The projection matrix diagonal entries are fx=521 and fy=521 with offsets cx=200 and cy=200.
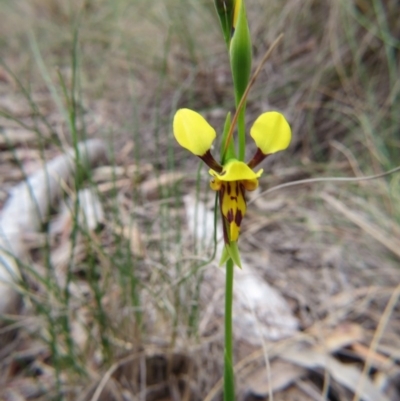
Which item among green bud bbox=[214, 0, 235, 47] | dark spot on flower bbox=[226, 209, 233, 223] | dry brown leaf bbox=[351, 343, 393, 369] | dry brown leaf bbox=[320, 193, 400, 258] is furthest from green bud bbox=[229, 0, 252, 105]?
dry brown leaf bbox=[320, 193, 400, 258]

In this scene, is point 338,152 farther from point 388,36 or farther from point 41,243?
point 41,243

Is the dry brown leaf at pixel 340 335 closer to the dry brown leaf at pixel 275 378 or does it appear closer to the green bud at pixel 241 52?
the dry brown leaf at pixel 275 378

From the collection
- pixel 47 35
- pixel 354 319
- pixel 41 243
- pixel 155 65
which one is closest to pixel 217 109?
pixel 155 65

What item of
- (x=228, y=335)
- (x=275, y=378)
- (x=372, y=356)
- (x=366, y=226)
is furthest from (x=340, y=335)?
(x=228, y=335)

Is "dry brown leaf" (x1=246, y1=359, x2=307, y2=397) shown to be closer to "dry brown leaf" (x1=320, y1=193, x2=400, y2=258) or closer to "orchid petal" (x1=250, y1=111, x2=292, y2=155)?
"dry brown leaf" (x1=320, y1=193, x2=400, y2=258)

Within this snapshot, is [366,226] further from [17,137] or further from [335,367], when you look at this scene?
[17,137]

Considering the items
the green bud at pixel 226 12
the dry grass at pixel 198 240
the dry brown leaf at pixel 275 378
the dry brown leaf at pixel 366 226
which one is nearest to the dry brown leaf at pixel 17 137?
the dry grass at pixel 198 240

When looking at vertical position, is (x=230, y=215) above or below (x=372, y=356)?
above
